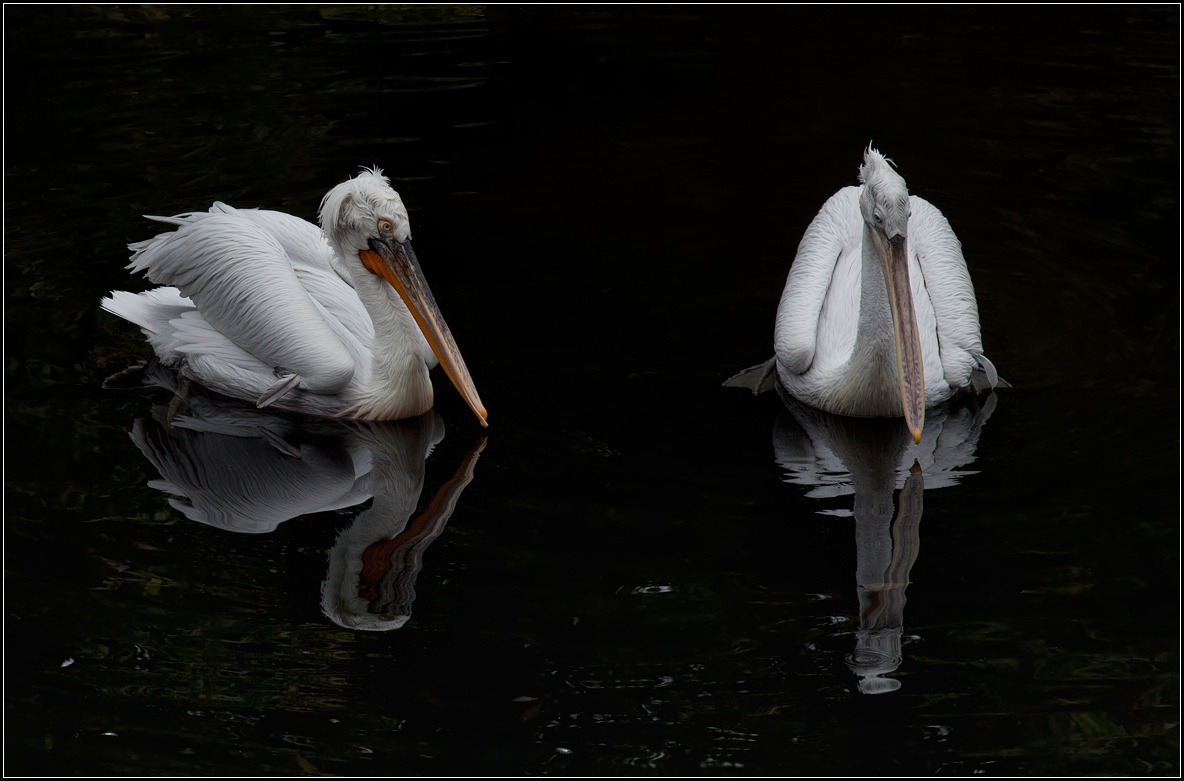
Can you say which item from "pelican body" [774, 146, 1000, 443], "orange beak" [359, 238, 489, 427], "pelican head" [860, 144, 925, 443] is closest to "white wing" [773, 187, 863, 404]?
"pelican body" [774, 146, 1000, 443]

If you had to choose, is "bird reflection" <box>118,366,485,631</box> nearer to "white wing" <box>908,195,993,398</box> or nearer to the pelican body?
the pelican body

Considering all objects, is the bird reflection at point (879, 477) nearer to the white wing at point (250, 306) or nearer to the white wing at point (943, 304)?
the white wing at point (943, 304)

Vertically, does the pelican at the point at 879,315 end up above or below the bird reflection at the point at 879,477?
above

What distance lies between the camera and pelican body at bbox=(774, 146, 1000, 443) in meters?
4.89

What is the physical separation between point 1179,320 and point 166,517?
13.7ft

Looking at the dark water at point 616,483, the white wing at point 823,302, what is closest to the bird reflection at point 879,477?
the dark water at point 616,483

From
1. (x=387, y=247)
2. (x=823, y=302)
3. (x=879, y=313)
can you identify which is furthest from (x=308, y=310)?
(x=879, y=313)

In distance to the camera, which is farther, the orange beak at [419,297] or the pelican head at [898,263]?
the orange beak at [419,297]

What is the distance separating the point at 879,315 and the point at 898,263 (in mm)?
251

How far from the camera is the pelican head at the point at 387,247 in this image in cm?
516

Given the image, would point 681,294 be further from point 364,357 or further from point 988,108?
point 988,108

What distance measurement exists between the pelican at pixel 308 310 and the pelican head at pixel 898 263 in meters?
1.54

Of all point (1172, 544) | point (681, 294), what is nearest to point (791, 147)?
point (681, 294)

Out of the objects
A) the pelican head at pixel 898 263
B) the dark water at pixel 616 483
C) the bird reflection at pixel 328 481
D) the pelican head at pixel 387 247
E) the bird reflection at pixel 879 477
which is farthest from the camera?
the pelican head at pixel 387 247
